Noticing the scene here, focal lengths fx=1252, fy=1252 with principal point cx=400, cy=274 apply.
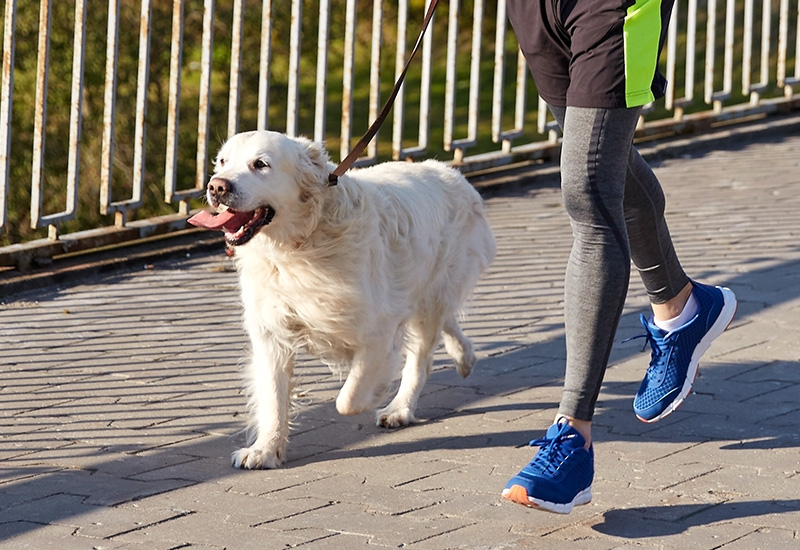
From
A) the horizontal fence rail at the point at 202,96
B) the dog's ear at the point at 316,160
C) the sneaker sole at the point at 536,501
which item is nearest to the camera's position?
the sneaker sole at the point at 536,501

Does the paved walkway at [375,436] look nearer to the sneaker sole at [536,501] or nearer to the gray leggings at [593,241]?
the sneaker sole at [536,501]

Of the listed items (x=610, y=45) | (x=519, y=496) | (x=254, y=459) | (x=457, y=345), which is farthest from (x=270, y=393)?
(x=610, y=45)

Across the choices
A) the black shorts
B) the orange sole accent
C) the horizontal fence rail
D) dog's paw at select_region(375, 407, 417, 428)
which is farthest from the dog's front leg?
the horizontal fence rail

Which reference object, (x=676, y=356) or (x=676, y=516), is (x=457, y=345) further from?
(x=676, y=516)

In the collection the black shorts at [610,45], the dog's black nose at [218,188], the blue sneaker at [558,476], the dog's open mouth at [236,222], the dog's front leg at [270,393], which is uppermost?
the black shorts at [610,45]

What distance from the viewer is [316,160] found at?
4250 millimetres

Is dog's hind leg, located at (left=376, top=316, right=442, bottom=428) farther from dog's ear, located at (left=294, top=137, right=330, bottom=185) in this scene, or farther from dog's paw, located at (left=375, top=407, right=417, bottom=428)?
dog's ear, located at (left=294, top=137, right=330, bottom=185)

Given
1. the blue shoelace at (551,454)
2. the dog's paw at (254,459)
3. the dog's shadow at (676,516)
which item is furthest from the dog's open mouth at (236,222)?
the dog's shadow at (676,516)

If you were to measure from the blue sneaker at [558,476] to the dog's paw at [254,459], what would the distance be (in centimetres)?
95

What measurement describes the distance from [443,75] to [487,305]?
35.6 ft

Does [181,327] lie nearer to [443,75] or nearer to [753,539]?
[753,539]

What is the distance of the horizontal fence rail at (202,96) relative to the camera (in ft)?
22.6

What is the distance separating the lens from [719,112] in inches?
426

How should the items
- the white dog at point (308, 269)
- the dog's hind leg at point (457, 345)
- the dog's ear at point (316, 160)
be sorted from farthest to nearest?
the dog's hind leg at point (457, 345) < the dog's ear at point (316, 160) < the white dog at point (308, 269)
